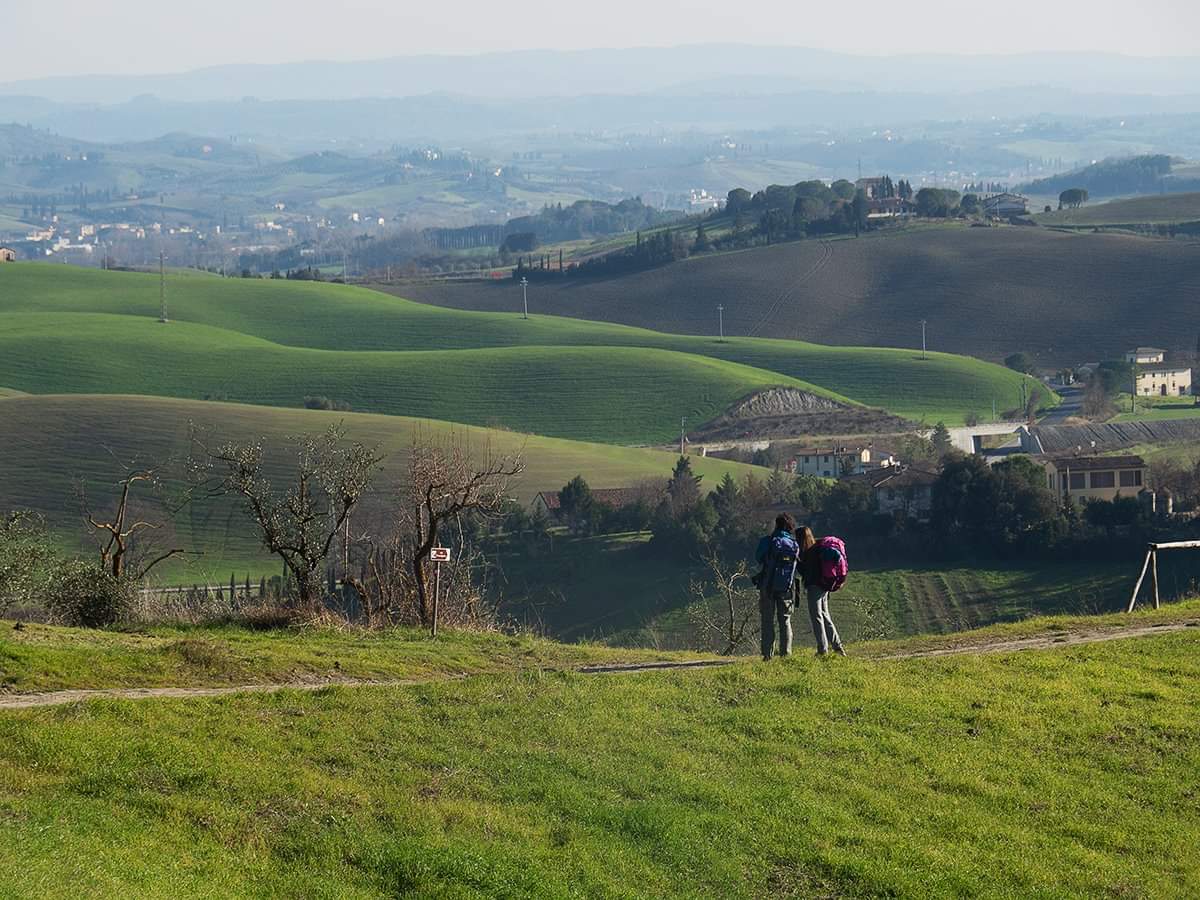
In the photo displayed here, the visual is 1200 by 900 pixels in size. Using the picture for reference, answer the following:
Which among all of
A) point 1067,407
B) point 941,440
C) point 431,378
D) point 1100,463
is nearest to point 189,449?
point 1100,463

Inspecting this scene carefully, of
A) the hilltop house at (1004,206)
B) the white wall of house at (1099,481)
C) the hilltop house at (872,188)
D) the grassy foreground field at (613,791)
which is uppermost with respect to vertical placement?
the hilltop house at (872,188)

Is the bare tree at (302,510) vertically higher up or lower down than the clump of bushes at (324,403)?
lower down

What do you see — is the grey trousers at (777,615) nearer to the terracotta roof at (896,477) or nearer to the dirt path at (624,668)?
the dirt path at (624,668)

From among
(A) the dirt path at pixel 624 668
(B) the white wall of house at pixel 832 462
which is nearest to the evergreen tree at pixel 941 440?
(B) the white wall of house at pixel 832 462

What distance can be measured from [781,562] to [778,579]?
0.16 metres

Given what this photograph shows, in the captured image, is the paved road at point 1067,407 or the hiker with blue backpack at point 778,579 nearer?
the hiker with blue backpack at point 778,579

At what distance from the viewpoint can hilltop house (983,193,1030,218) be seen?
15362 centimetres

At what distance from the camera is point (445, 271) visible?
176 meters

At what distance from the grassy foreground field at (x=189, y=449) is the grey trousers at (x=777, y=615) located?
30.3 metres

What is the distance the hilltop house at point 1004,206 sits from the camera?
15362 cm

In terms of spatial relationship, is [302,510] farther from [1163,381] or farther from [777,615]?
[1163,381]

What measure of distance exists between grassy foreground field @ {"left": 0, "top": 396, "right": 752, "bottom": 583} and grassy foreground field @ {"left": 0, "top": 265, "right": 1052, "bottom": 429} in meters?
17.0

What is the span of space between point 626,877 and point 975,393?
87.0 metres

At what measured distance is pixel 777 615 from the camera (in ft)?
52.5
